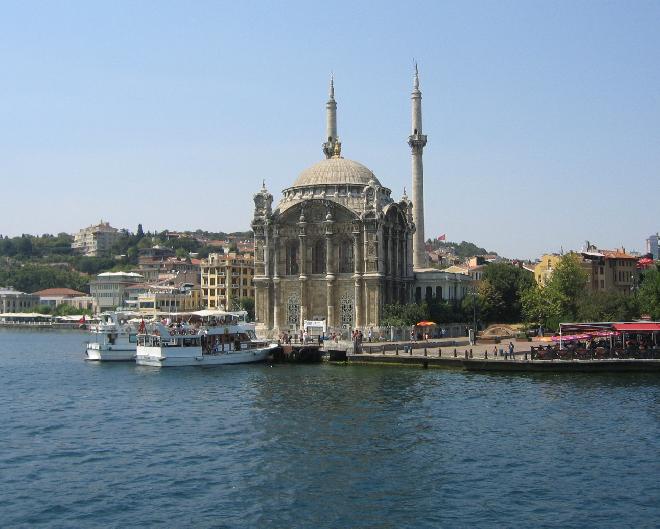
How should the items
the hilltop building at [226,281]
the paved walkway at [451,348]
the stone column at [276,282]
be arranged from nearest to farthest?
the paved walkway at [451,348]
the stone column at [276,282]
the hilltop building at [226,281]

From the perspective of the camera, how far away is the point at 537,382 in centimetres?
4588

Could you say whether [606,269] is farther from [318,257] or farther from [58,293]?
[58,293]

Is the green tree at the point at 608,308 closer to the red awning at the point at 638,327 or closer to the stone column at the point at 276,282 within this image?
the red awning at the point at 638,327

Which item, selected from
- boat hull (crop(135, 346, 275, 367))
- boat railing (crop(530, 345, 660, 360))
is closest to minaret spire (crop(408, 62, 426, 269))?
boat hull (crop(135, 346, 275, 367))

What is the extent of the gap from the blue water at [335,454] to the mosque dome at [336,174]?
106 ft

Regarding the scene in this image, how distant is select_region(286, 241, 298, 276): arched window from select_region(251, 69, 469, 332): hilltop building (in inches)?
3.2

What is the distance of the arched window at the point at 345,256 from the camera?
240ft

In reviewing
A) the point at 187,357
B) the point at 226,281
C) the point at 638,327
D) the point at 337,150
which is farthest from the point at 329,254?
the point at 226,281

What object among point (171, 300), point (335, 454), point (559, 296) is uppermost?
point (171, 300)

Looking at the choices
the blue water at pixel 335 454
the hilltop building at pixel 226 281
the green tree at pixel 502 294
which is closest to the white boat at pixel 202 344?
the blue water at pixel 335 454

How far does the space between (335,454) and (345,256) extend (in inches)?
1781

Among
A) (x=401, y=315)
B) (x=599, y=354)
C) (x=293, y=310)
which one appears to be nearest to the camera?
(x=599, y=354)

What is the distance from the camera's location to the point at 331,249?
7238 centimetres

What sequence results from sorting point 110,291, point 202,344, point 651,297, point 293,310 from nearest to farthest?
point 202,344 → point 651,297 → point 293,310 → point 110,291
